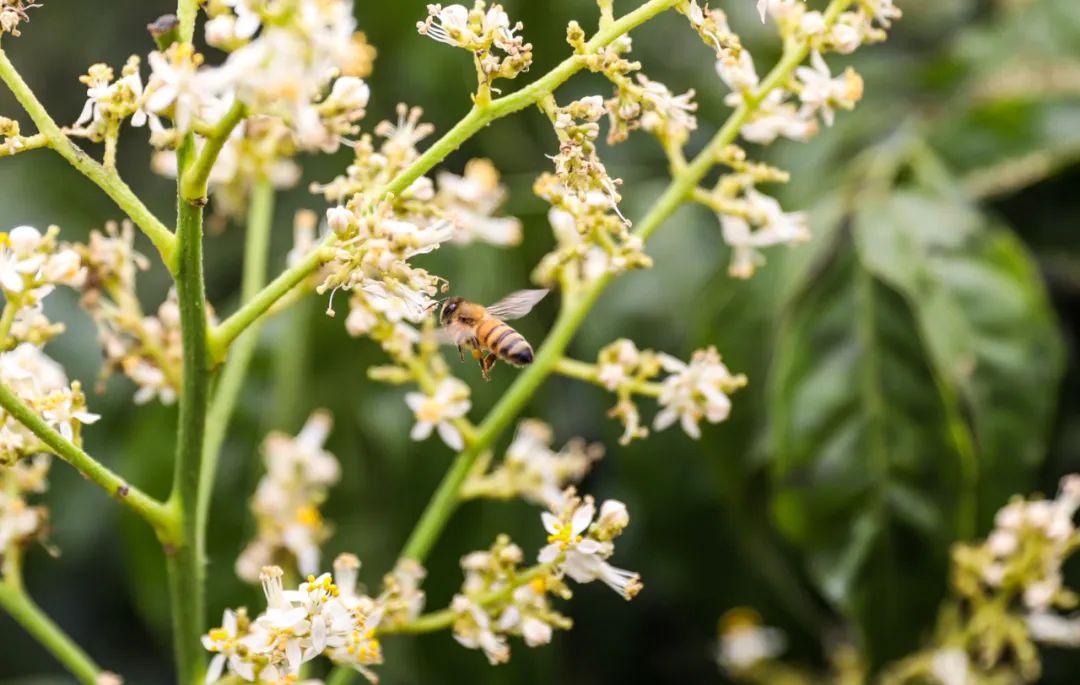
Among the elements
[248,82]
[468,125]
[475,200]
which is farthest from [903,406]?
[248,82]

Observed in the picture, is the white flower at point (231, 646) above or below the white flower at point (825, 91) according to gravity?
above

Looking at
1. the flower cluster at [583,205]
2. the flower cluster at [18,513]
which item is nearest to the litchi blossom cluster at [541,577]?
the flower cluster at [583,205]

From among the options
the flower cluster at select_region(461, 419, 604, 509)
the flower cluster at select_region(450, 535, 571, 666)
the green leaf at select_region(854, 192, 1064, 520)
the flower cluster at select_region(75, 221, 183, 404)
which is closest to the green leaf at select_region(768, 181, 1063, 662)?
the green leaf at select_region(854, 192, 1064, 520)

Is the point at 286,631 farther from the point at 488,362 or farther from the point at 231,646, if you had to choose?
the point at 488,362

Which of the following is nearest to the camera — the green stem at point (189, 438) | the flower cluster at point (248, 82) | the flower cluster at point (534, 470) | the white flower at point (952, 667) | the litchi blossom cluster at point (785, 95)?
the flower cluster at point (248, 82)

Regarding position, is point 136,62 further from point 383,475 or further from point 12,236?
point 383,475

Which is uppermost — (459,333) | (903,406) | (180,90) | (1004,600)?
(180,90)

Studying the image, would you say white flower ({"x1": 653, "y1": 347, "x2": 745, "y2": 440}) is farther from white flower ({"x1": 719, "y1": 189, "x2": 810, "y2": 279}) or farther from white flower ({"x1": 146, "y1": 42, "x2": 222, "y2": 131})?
white flower ({"x1": 146, "y1": 42, "x2": 222, "y2": 131})

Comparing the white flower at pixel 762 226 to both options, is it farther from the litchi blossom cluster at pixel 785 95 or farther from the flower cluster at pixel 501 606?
the flower cluster at pixel 501 606

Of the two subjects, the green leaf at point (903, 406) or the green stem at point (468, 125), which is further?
the green leaf at point (903, 406)
